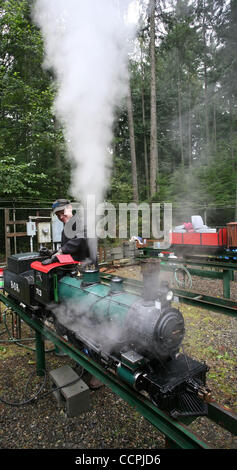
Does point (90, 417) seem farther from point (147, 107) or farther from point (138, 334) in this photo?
point (147, 107)

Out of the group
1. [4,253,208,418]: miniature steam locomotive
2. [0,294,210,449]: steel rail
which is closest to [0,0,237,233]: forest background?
[4,253,208,418]: miniature steam locomotive

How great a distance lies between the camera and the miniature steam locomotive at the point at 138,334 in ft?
5.63

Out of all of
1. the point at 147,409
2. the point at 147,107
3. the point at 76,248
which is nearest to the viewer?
the point at 147,409

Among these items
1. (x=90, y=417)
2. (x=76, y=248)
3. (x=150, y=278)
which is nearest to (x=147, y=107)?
(x=76, y=248)

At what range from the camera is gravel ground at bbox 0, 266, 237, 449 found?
2.30m

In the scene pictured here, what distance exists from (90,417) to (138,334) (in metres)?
1.34

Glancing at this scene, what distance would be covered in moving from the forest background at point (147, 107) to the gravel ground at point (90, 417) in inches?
162

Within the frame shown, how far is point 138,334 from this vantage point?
1873 millimetres

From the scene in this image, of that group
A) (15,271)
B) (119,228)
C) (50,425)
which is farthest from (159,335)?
(119,228)

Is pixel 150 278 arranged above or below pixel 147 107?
below

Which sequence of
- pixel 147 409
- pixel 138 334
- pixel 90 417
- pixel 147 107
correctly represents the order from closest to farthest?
1. pixel 147 409
2. pixel 138 334
3. pixel 90 417
4. pixel 147 107

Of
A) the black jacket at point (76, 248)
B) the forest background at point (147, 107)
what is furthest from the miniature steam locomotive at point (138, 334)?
the forest background at point (147, 107)

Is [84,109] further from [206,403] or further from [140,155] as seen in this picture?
[140,155]
